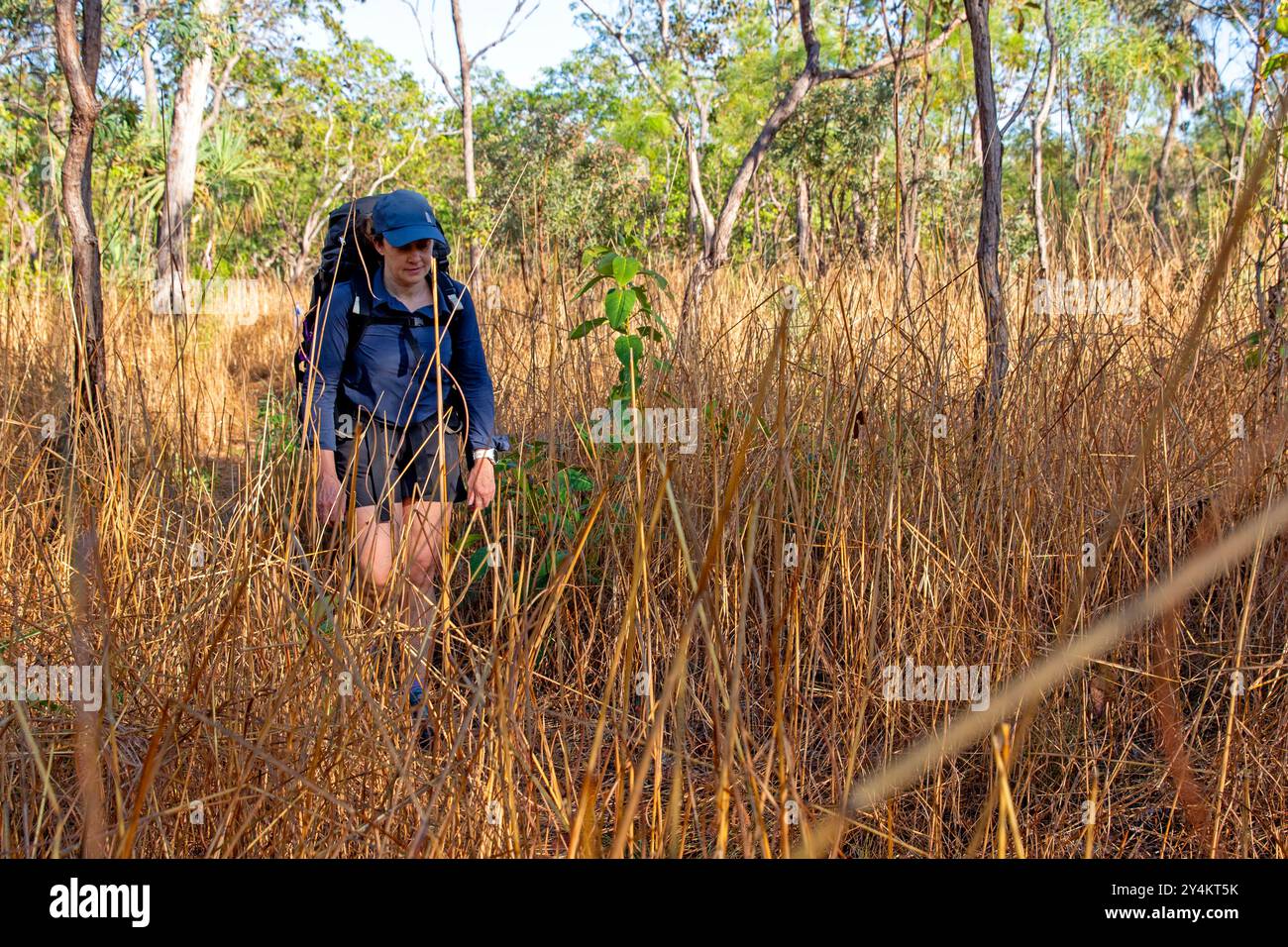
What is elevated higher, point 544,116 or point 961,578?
point 544,116

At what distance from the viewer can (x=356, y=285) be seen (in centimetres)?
211

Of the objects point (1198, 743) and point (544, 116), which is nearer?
point (1198, 743)

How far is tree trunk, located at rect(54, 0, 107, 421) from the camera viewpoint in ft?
7.23

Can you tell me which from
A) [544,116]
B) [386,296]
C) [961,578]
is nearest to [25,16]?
[544,116]

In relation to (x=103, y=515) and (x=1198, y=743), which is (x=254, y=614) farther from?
(x=1198, y=743)

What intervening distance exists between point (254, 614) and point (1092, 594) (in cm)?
149

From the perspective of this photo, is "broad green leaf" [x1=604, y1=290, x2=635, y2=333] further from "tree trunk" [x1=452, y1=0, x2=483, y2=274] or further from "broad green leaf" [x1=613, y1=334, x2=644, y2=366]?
"tree trunk" [x1=452, y1=0, x2=483, y2=274]

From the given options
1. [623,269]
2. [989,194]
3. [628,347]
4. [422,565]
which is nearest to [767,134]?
[989,194]

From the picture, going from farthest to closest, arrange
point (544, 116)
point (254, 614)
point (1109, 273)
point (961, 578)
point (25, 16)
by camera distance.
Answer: point (544, 116) → point (25, 16) → point (1109, 273) → point (961, 578) → point (254, 614)

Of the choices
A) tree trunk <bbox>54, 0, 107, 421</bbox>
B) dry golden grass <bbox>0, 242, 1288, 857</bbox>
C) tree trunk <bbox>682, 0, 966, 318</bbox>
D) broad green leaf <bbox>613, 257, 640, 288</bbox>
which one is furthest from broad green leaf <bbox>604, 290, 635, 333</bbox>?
tree trunk <bbox>682, 0, 966, 318</bbox>

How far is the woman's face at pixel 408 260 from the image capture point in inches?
80.0

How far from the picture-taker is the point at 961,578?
1.70 metres

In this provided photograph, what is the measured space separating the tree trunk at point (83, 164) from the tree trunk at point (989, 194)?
2.04m

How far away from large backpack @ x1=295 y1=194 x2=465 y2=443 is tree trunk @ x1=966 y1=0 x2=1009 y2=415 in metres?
1.22
